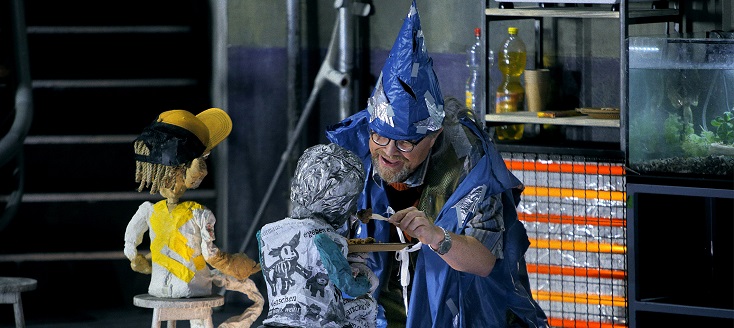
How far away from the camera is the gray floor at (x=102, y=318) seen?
20.8 ft

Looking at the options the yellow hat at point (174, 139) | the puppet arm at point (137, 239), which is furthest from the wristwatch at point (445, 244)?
the puppet arm at point (137, 239)

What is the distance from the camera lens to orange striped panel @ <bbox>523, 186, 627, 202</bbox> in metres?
5.33

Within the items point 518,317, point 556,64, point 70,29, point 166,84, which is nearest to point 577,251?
point 556,64

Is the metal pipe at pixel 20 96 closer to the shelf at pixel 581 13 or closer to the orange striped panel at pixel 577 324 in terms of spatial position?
the shelf at pixel 581 13

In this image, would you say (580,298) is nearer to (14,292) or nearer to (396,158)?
(396,158)

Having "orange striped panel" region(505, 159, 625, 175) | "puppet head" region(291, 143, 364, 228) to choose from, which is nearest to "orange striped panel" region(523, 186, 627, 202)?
"orange striped panel" region(505, 159, 625, 175)

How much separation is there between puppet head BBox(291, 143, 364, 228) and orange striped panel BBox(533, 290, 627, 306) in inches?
86.7

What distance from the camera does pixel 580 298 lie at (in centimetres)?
545

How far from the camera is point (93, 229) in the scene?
6.81 m

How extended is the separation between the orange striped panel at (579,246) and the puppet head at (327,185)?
84.8 inches

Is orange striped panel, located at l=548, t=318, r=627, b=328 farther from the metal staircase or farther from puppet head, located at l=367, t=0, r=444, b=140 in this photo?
the metal staircase

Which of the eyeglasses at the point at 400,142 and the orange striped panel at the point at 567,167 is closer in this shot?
the eyeglasses at the point at 400,142

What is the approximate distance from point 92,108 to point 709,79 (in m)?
3.43

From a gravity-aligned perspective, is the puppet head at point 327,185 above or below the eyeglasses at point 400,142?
below
